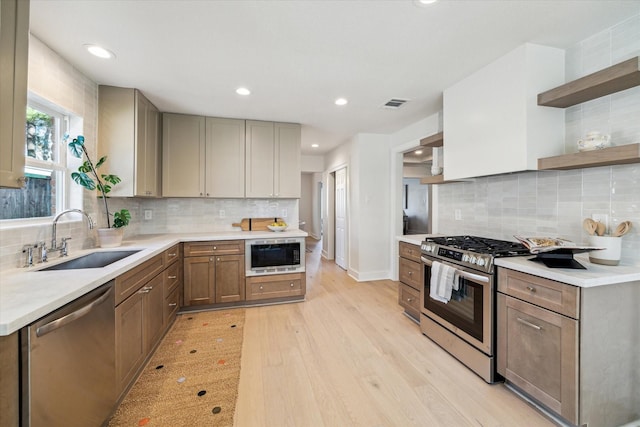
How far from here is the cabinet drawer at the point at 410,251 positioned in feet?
9.10

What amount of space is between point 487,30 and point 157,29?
2.23 metres

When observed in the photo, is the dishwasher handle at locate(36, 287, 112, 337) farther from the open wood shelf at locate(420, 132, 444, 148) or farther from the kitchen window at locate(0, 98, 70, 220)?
the open wood shelf at locate(420, 132, 444, 148)

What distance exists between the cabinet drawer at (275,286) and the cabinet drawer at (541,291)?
2.26 m

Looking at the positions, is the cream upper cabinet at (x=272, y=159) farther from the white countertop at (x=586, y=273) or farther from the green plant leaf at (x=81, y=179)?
the white countertop at (x=586, y=273)

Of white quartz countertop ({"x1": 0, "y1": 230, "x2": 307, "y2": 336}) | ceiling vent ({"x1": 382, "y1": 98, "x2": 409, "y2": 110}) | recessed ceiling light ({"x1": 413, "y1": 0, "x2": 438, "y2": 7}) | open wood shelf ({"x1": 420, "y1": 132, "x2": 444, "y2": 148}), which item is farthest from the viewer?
ceiling vent ({"x1": 382, "y1": 98, "x2": 409, "y2": 110})

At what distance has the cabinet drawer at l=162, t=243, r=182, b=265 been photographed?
2627 mm

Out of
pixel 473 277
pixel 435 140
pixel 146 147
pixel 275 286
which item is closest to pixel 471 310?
pixel 473 277

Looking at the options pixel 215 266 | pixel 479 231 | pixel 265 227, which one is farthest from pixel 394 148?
pixel 215 266

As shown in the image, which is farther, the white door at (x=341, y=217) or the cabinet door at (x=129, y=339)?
the white door at (x=341, y=217)

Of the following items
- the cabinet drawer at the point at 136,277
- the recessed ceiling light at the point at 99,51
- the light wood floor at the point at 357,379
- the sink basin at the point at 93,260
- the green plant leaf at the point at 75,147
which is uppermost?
the recessed ceiling light at the point at 99,51

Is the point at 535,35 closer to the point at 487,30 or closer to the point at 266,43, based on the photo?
the point at 487,30

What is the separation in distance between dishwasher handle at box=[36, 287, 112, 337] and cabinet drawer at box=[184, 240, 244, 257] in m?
1.63

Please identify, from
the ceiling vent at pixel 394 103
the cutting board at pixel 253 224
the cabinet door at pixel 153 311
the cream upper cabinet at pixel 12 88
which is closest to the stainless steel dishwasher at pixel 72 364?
the cabinet door at pixel 153 311

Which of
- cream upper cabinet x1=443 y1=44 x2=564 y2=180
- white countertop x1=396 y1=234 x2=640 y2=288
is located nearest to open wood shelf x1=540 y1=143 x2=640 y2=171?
cream upper cabinet x1=443 y1=44 x2=564 y2=180
